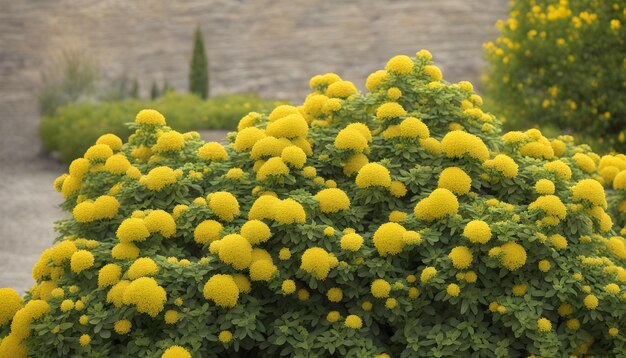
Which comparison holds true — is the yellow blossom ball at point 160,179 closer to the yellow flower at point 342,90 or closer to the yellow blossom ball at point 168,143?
the yellow blossom ball at point 168,143

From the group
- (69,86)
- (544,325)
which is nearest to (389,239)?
(544,325)

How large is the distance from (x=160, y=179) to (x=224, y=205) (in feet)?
1.25

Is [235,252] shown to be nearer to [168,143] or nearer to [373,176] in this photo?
[373,176]

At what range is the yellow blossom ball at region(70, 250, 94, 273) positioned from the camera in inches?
134

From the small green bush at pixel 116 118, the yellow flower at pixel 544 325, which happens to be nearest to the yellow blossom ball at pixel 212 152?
the yellow flower at pixel 544 325

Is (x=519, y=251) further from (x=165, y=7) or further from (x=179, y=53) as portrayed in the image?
(x=165, y=7)

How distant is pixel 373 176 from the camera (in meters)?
3.52

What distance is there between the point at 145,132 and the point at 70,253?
0.88 meters

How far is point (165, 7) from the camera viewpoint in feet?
64.9

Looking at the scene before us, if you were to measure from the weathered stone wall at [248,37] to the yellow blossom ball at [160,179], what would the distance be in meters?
12.3

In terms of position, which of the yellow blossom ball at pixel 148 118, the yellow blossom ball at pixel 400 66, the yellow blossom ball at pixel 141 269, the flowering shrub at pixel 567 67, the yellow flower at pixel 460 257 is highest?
the yellow blossom ball at pixel 400 66

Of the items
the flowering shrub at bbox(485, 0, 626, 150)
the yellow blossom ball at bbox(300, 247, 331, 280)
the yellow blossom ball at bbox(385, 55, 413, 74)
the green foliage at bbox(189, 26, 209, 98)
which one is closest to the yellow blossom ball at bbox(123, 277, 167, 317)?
Answer: the yellow blossom ball at bbox(300, 247, 331, 280)

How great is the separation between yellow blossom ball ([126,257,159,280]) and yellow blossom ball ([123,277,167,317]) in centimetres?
7

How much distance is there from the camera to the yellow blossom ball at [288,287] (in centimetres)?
326
